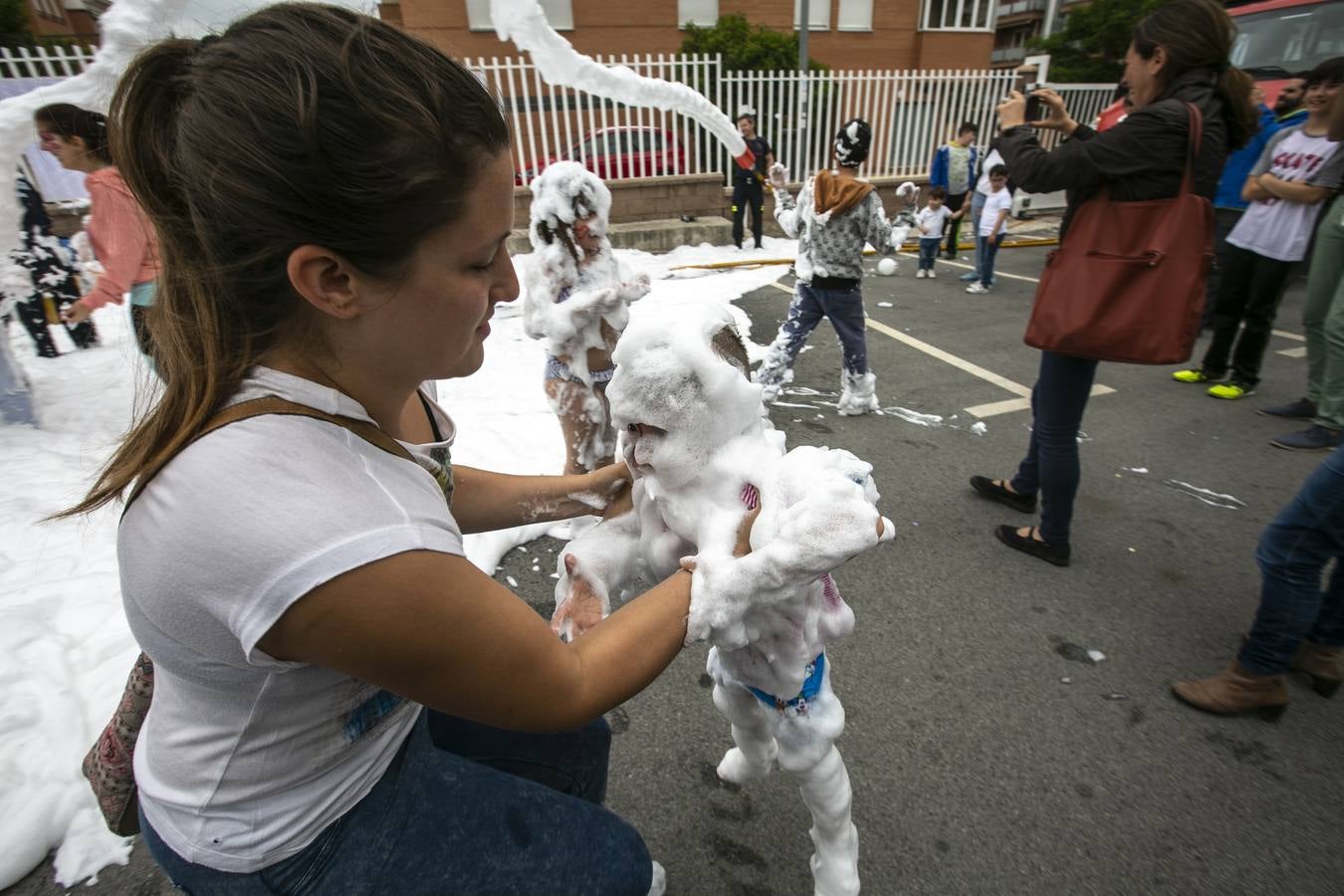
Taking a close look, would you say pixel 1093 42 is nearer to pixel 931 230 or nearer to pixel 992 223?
pixel 931 230

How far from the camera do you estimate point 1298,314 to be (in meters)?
6.51

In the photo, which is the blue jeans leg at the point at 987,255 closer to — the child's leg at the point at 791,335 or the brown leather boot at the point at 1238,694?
the child's leg at the point at 791,335

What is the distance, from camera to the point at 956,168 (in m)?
8.81

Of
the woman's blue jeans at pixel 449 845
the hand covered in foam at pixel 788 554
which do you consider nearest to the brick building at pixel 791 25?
the hand covered in foam at pixel 788 554

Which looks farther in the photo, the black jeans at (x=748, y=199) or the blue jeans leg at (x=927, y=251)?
the black jeans at (x=748, y=199)

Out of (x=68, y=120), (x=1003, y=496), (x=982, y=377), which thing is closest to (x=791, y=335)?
(x=982, y=377)

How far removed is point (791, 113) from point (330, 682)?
11972mm

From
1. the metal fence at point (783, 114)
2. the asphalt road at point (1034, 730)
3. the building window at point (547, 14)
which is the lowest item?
the asphalt road at point (1034, 730)

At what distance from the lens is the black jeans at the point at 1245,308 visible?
449 cm

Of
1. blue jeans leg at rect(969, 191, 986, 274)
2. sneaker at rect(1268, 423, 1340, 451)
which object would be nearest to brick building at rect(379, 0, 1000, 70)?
blue jeans leg at rect(969, 191, 986, 274)

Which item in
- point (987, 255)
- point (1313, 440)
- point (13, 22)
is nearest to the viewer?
point (1313, 440)

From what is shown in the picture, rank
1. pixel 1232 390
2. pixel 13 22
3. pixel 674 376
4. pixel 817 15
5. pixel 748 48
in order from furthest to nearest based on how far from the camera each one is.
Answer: pixel 817 15 < pixel 13 22 < pixel 748 48 < pixel 1232 390 < pixel 674 376

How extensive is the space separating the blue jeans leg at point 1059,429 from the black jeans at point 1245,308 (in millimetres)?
2927

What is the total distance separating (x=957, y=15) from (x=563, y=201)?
23.9 meters
